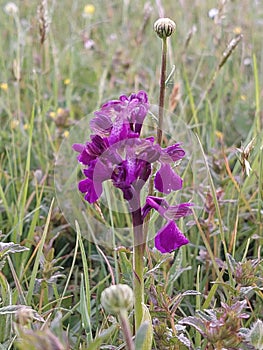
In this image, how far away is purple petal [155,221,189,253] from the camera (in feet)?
2.76

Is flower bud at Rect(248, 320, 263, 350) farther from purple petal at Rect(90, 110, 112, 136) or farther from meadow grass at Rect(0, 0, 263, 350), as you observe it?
purple petal at Rect(90, 110, 112, 136)

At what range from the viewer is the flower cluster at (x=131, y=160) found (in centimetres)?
82

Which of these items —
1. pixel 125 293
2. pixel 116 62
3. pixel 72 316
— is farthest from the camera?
pixel 116 62

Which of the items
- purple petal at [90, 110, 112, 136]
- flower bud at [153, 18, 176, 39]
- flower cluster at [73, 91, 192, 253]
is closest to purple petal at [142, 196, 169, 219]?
flower cluster at [73, 91, 192, 253]

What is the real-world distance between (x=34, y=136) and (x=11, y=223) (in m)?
A: 0.49

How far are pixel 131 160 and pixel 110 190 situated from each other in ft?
1.93

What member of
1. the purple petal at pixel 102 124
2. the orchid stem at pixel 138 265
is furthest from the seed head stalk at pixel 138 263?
the purple petal at pixel 102 124

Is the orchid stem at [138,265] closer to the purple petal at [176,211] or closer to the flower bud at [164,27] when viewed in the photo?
the purple petal at [176,211]

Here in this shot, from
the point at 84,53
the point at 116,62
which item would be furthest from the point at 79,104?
the point at 84,53

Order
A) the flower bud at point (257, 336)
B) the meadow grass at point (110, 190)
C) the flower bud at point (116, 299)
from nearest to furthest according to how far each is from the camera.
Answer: the flower bud at point (116, 299) < the flower bud at point (257, 336) < the meadow grass at point (110, 190)

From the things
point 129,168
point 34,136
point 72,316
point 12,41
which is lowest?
point 72,316

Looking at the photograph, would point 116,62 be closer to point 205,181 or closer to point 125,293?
point 205,181

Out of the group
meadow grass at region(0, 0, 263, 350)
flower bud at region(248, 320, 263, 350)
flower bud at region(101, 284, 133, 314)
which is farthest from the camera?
meadow grass at region(0, 0, 263, 350)

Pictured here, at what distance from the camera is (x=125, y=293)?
0.64 metres
